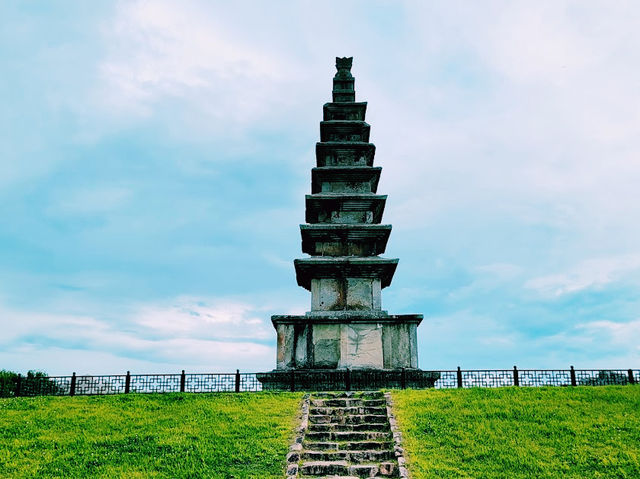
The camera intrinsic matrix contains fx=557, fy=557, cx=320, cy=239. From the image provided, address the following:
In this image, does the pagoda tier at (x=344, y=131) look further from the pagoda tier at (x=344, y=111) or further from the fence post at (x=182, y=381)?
the fence post at (x=182, y=381)

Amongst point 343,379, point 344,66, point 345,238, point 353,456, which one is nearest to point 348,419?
point 353,456

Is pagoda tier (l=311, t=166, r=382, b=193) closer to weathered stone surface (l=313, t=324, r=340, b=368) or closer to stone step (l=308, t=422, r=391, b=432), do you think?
weathered stone surface (l=313, t=324, r=340, b=368)

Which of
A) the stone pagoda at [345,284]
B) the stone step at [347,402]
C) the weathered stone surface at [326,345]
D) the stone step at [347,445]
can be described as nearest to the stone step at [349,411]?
the stone step at [347,402]

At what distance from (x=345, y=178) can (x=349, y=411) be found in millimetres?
13619

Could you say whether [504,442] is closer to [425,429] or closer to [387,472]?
[425,429]

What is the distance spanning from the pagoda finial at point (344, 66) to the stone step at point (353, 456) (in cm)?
2240

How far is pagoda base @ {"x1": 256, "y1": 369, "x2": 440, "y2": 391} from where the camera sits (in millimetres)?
21875

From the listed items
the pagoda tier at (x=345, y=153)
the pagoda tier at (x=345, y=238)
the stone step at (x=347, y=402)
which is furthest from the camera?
the pagoda tier at (x=345, y=153)

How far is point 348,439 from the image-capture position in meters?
15.4

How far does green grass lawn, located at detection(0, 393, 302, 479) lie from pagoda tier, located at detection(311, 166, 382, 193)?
1195 centimetres

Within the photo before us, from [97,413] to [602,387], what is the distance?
55.9ft

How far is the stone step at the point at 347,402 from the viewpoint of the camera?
18.0 metres

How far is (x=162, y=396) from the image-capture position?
19.6 m

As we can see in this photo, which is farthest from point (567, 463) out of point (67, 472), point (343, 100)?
point (343, 100)
